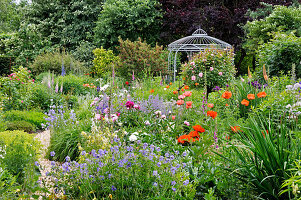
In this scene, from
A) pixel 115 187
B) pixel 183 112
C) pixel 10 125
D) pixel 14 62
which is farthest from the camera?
pixel 14 62

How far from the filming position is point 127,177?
7.55 ft

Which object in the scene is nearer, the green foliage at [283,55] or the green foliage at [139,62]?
the green foliage at [283,55]

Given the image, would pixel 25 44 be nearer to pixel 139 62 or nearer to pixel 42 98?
pixel 139 62

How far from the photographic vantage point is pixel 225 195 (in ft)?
8.23

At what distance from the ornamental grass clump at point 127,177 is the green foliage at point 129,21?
1131 centimetres

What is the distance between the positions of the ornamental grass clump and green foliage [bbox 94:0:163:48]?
37.1 feet

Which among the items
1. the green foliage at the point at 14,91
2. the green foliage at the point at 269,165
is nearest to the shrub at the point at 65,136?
the green foliage at the point at 14,91

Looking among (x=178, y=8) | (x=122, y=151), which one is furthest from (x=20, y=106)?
(x=178, y=8)

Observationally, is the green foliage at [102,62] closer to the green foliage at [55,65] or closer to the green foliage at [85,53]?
the green foliage at [55,65]

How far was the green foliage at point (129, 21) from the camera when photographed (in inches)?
517

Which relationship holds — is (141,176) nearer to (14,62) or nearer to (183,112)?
(183,112)

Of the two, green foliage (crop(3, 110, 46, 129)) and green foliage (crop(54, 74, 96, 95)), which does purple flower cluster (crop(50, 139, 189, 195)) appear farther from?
green foliage (crop(54, 74, 96, 95))

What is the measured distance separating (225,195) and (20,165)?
2.13 meters

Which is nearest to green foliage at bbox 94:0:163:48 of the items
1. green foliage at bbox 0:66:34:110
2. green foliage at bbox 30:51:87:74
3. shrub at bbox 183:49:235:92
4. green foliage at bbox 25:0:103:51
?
green foliage at bbox 25:0:103:51
